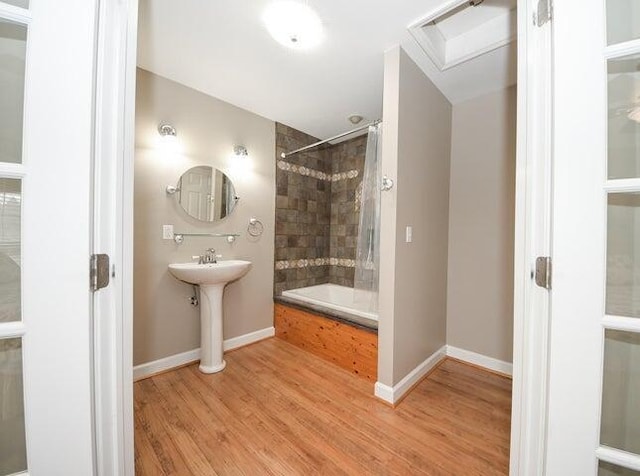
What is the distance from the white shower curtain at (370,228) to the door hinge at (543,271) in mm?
1312

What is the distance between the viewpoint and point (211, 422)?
1.51 meters

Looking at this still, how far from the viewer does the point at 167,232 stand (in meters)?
2.10

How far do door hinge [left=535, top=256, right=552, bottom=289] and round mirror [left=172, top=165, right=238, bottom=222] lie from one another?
2.34 m

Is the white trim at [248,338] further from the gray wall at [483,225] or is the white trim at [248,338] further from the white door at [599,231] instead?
the white door at [599,231]

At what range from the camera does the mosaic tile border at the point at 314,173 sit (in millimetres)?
2902

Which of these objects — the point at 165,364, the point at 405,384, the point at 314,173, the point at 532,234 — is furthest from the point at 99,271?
the point at 314,173

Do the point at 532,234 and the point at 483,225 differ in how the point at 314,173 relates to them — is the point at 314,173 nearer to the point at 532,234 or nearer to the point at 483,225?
the point at 483,225

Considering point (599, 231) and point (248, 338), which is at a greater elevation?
point (599, 231)

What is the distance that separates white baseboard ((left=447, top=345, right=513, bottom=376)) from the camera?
6.93 ft

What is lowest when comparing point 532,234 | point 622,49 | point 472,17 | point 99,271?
point 99,271

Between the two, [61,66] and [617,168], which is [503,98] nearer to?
[617,168]

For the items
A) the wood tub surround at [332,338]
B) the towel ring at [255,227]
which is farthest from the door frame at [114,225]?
the towel ring at [255,227]

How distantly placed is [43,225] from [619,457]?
156cm

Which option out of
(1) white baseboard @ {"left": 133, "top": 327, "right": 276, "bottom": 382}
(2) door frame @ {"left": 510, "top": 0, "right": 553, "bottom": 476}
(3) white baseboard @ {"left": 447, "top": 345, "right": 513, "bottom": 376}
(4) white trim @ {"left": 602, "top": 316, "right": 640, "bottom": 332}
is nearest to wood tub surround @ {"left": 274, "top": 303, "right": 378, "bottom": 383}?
(1) white baseboard @ {"left": 133, "top": 327, "right": 276, "bottom": 382}
